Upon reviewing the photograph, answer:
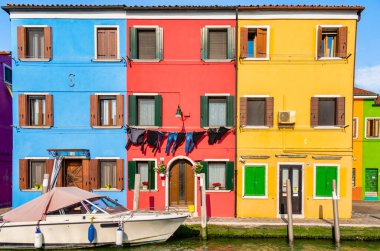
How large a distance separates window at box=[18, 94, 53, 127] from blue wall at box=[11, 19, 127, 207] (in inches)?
10.0

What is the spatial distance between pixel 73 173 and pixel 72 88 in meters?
3.91

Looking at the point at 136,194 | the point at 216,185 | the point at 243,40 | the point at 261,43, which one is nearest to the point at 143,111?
the point at 136,194

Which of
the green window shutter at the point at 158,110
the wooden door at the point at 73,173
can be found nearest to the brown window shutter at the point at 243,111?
the green window shutter at the point at 158,110

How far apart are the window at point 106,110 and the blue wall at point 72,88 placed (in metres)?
0.26

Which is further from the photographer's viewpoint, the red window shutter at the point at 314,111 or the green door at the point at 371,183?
the green door at the point at 371,183

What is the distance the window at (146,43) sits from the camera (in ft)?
46.1

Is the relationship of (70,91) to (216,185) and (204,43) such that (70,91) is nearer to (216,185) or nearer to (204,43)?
(204,43)

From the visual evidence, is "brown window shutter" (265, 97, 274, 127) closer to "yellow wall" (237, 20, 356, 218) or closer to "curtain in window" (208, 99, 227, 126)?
"yellow wall" (237, 20, 356, 218)

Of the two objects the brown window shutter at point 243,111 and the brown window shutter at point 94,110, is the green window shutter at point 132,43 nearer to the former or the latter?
the brown window shutter at point 94,110

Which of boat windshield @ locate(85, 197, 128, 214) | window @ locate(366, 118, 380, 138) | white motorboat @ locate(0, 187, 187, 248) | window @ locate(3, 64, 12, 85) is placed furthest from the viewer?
window @ locate(366, 118, 380, 138)

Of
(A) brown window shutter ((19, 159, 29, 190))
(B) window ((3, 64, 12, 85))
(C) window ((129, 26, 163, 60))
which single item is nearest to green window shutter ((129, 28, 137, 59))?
(C) window ((129, 26, 163, 60))

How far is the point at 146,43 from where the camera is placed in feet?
47.0

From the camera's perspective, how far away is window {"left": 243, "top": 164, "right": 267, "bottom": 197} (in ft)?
46.0

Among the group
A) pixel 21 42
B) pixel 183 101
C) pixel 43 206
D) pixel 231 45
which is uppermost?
pixel 21 42
